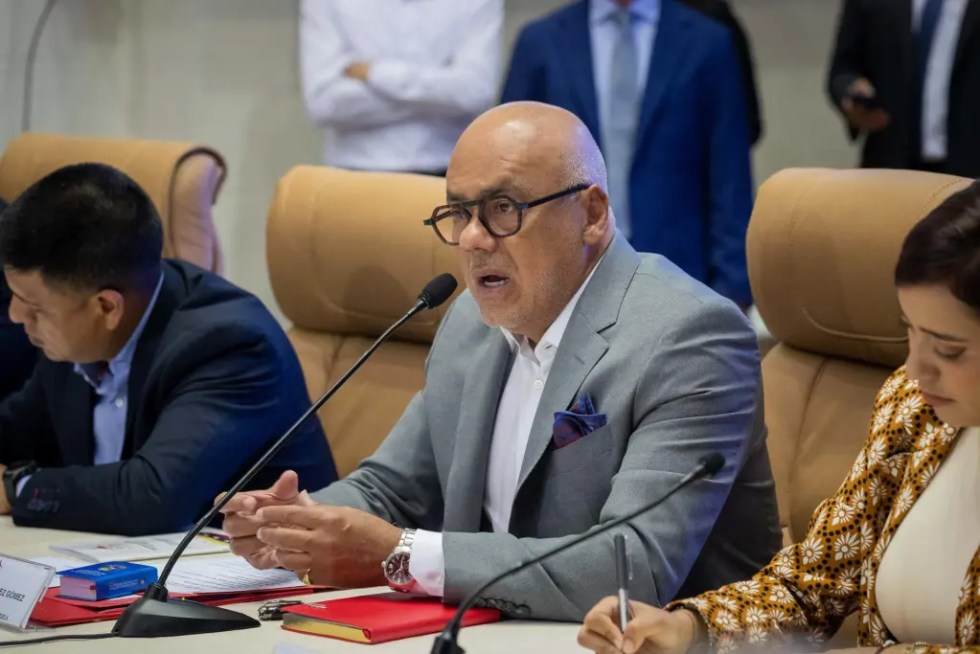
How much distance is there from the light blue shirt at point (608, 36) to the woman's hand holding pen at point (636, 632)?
7.54ft

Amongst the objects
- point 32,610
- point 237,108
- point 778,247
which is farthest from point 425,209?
point 237,108

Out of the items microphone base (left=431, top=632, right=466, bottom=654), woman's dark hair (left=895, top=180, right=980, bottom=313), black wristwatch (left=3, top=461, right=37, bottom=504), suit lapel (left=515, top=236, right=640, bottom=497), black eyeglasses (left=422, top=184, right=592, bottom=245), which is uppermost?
woman's dark hair (left=895, top=180, right=980, bottom=313)

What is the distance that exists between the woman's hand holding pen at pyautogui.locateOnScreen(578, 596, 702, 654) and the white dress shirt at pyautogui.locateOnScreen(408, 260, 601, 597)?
1.72 feet

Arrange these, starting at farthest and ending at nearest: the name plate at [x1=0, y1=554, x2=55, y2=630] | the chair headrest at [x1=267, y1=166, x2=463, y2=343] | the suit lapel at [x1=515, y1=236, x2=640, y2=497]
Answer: the chair headrest at [x1=267, y1=166, x2=463, y2=343], the suit lapel at [x1=515, y1=236, x2=640, y2=497], the name plate at [x1=0, y1=554, x2=55, y2=630]

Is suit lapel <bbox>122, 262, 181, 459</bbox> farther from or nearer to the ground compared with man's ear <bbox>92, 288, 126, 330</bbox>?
nearer to the ground

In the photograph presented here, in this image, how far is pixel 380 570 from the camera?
2.02 metres

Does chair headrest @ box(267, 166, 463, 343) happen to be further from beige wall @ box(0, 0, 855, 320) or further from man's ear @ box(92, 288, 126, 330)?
beige wall @ box(0, 0, 855, 320)

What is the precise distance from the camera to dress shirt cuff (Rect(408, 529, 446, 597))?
6.29 feet

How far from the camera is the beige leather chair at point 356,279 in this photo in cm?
298

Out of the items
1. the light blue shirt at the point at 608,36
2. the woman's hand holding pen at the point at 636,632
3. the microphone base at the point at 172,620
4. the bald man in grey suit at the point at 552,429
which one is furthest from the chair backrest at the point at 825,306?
the light blue shirt at the point at 608,36

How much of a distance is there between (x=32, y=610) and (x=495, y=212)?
0.86 meters

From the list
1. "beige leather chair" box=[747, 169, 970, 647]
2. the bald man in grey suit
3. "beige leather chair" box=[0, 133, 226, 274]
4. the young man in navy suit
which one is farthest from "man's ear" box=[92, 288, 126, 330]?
"beige leather chair" box=[747, 169, 970, 647]

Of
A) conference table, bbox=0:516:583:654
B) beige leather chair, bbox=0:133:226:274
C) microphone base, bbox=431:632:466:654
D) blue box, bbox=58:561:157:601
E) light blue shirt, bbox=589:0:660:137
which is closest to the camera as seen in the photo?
microphone base, bbox=431:632:466:654

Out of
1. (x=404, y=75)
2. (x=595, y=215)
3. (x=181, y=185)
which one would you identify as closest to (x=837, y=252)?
(x=595, y=215)
